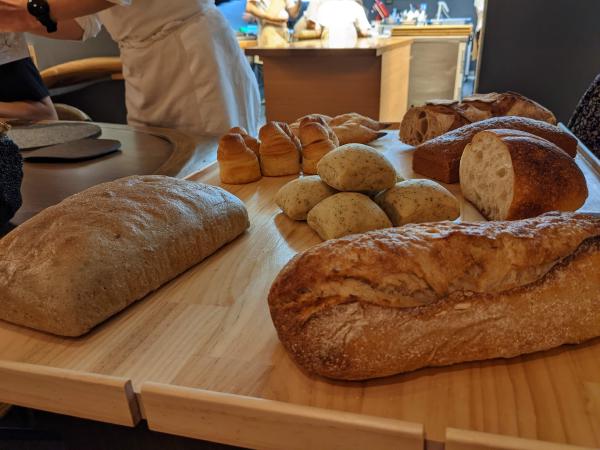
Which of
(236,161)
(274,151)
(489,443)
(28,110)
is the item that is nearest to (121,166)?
(236,161)

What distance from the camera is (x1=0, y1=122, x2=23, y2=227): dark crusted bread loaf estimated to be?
1044mm

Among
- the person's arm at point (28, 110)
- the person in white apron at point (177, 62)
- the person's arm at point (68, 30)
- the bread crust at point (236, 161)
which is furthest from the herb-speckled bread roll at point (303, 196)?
the person's arm at point (68, 30)

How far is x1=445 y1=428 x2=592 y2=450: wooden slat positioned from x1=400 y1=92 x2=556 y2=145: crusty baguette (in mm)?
1375

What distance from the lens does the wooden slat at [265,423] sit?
1.82ft

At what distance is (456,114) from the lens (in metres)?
1.76

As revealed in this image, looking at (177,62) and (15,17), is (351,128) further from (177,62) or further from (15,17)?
(15,17)

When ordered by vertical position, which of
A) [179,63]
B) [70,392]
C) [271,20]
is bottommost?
[70,392]

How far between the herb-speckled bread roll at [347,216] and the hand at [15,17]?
4.50ft

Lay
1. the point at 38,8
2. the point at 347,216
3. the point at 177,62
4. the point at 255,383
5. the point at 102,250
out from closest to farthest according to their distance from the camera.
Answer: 1. the point at 255,383
2. the point at 102,250
3. the point at 347,216
4. the point at 38,8
5. the point at 177,62

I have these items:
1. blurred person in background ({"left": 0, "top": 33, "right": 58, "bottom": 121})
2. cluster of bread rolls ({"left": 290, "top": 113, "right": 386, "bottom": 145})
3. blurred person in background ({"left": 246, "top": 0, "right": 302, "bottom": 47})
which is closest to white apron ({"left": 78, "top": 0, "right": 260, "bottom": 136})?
blurred person in background ({"left": 0, "top": 33, "right": 58, "bottom": 121})

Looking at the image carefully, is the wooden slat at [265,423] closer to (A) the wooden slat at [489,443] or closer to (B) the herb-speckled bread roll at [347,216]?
(A) the wooden slat at [489,443]

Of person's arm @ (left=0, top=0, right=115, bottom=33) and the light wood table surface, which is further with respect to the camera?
person's arm @ (left=0, top=0, right=115, bottom=33)

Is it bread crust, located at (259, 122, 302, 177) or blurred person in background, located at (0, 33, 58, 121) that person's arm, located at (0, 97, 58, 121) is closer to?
blurred person in background, located at (0, 33, 58, 121)

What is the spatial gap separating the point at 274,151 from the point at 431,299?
0.89m
